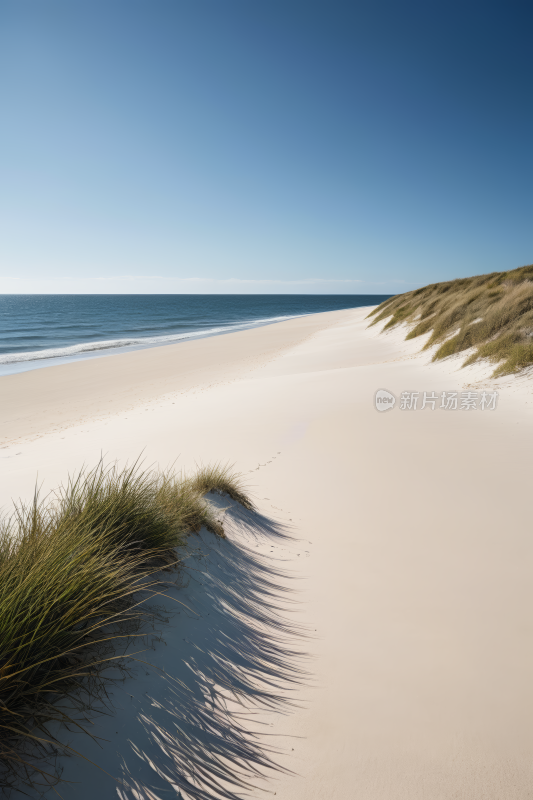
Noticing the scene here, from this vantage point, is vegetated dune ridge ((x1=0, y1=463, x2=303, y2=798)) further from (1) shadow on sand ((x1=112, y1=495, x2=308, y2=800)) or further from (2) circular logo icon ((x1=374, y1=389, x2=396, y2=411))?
(2) circular logo icon ((x1=374, y1=389, x2=396, y2=411))

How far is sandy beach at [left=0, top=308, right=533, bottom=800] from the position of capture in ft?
6.81

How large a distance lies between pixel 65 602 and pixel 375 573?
2.95 m

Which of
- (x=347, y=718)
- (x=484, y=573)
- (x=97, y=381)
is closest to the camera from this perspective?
(x=347, y=718)

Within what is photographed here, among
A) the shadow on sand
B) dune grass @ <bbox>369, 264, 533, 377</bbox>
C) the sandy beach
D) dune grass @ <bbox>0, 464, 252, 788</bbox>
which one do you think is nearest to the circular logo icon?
the sandy beach

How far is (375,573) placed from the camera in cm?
391

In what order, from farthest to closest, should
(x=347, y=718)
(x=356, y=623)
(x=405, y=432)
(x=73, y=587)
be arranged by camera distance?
(x=405, y=432)
(x=356, y=623)
(x=347, y=718)
(x=73, y=587)

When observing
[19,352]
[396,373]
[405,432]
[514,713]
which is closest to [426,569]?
[514,713]

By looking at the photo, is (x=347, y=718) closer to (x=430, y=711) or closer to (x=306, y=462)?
(x=430, y=711)

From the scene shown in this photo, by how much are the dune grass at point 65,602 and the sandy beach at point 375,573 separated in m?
0.23

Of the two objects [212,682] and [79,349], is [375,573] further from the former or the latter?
[79,349]

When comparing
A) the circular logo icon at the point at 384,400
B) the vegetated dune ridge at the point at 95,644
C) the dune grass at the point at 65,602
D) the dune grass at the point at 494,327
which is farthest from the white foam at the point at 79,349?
the vegetated dune ridge at the point at 95,644

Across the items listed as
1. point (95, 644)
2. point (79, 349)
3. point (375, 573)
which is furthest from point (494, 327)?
point (79, 349)

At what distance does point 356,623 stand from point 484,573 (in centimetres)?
149

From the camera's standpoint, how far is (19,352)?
94.2ft
